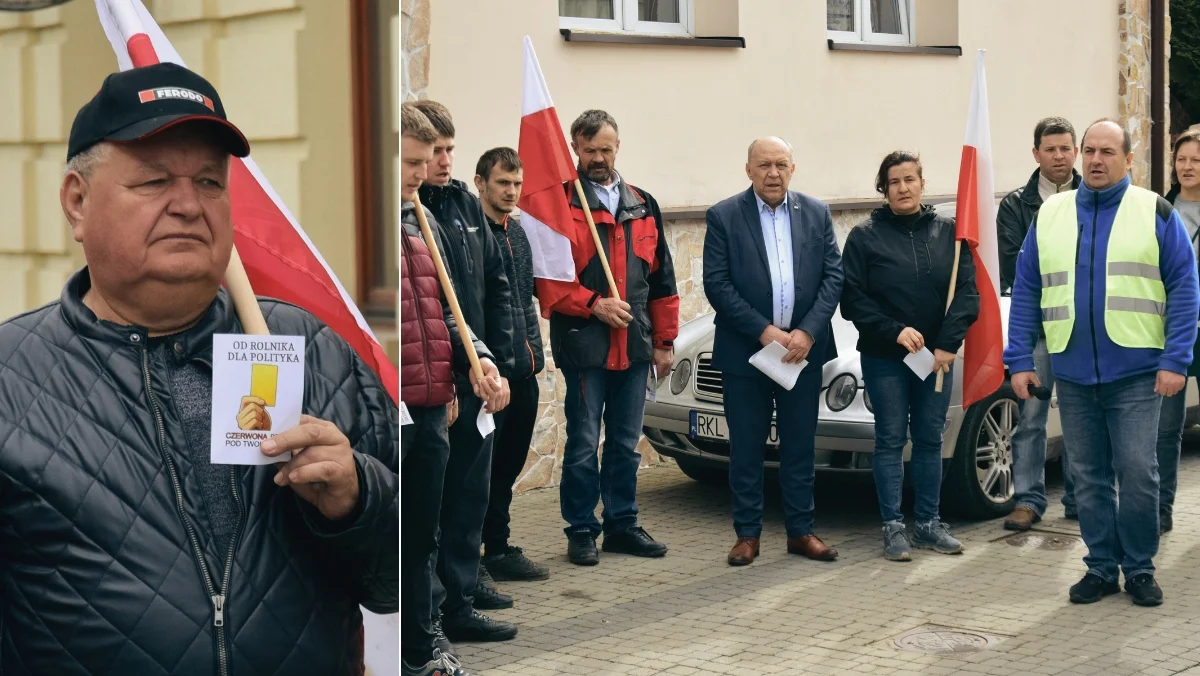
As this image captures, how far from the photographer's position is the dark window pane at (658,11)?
10.7m

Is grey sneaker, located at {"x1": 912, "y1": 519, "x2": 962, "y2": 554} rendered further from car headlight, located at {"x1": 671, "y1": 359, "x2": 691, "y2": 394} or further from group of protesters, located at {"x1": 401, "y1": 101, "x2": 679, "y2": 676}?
car headlight, located at {"x1": 671, "y1": 359, "x2": 691, "y2": 394}

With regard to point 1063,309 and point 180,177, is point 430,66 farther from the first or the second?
point 180,177

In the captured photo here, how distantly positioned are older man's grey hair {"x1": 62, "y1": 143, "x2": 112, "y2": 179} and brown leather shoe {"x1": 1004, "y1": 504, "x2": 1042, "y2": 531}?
680cm

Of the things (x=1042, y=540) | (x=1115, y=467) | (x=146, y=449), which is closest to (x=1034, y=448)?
(x=1042, y=540)

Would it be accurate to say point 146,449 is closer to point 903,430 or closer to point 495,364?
point 495,364

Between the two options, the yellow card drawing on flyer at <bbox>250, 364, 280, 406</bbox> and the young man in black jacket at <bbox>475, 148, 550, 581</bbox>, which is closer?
the yellow card drawing on flyer at <bbox>250, 364, 280, 406</bbox>

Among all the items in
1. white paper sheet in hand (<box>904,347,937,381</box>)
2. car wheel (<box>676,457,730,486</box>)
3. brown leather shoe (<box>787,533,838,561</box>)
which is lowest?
brown leather shoe (<box>787,533,838,561</box>)

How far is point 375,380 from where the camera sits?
2.21 meters

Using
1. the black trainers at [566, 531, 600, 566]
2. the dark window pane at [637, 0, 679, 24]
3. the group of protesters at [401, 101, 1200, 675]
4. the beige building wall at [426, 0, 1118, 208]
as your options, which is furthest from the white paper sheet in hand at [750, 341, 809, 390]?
the dark window pane at [637, 0, 679, 24]

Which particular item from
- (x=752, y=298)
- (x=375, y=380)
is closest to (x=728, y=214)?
(x=752, y=298)

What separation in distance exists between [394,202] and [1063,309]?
5051 mm

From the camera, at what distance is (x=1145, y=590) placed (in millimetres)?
6453

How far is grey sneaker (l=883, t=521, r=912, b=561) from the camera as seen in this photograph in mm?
7388

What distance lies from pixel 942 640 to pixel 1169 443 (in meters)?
2.42
